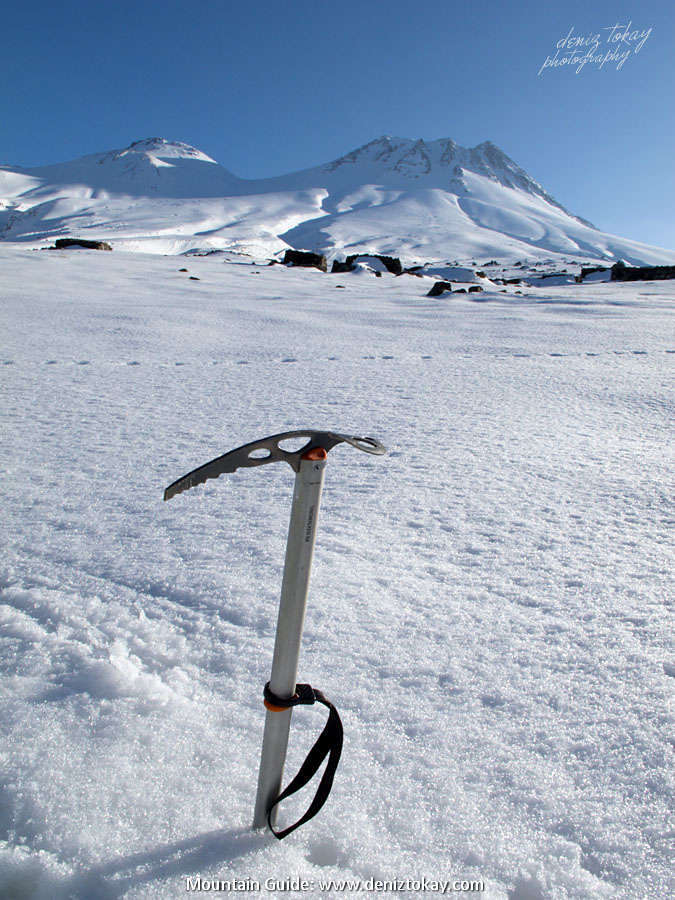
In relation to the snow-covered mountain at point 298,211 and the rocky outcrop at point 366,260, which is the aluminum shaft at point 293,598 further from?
the snow-covered mountain at point 298,211

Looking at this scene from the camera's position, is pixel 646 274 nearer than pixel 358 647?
No

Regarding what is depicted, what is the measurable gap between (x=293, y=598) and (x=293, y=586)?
0.05 ft

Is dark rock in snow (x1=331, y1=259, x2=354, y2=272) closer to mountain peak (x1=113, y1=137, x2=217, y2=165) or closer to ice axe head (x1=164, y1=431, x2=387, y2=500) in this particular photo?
ice axe head (x1=164, y1=431, x2=387, y2=500)

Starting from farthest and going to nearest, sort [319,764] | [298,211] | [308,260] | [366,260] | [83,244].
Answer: [298,211] < [366,260] < [83,244] < [308,260] < [319,764]

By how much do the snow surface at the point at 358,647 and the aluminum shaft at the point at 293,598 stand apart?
0.72 feet

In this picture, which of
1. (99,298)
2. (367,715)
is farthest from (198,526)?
(99,298)

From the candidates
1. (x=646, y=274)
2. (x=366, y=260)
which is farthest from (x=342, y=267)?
(x=646, y=274)

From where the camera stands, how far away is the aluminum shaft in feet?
1.97

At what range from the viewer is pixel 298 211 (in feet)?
235

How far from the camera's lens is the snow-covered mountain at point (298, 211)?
5344 cm

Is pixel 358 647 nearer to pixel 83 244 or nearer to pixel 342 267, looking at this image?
pixel 342 267

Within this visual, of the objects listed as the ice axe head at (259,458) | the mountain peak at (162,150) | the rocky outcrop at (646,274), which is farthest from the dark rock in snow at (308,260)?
the mountain peak at (162,150)

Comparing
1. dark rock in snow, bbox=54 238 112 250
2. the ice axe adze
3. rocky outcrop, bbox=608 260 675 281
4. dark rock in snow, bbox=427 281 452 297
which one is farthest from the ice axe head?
rocky outcrop, bbox=608 260 675 281

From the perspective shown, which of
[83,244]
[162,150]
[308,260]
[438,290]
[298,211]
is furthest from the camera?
[162,150]
